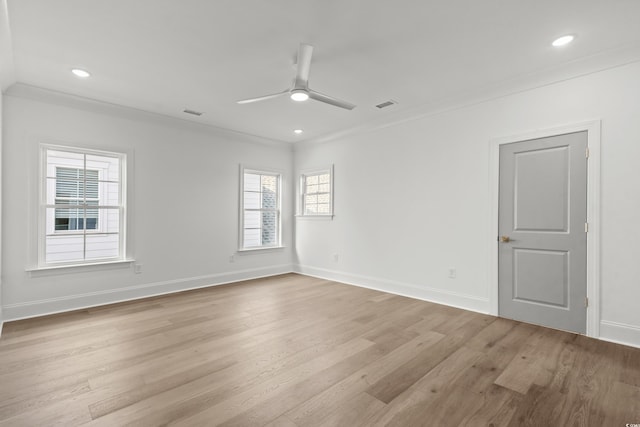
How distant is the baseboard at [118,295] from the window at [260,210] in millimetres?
558

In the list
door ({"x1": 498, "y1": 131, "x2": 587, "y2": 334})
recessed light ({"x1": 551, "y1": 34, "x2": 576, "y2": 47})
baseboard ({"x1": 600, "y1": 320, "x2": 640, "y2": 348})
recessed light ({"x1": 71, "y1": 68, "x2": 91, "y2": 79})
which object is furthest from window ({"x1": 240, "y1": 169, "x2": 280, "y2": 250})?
baseboard ({"x1": 600, "y1": 320, "x2": 640, "y2": 348})

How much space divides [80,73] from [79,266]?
2.30 m

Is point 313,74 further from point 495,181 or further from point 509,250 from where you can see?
point 509,250

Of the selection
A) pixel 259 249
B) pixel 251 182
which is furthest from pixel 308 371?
pixel 251 182

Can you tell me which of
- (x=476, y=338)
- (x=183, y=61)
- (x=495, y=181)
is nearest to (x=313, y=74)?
(x=183, y=61)

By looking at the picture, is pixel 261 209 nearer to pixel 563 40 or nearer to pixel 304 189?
pixel 304 189

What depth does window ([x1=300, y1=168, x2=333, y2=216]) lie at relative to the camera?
18.3 feet

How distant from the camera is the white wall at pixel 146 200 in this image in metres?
3.45

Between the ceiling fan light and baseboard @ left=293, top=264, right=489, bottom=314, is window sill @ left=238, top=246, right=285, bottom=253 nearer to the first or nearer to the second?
baseboard @ left=293, top=264, right=489, bottom=314

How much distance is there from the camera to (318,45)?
8.65 feet

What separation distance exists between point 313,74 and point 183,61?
1.29 metres

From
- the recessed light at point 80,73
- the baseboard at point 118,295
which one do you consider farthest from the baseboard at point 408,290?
the recessed light at point 80,73

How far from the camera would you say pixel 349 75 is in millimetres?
3213

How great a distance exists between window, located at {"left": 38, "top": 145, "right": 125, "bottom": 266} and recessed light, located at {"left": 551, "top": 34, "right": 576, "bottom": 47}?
510 cm
